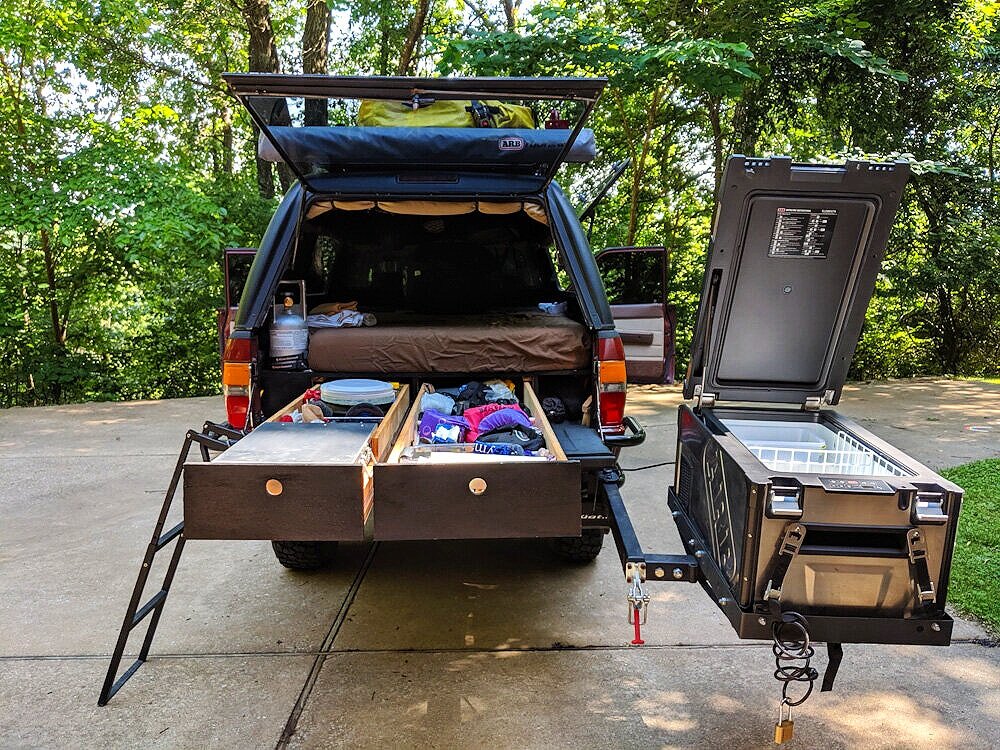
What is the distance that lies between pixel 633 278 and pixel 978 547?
2.80m

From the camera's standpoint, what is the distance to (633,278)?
17.9 feet

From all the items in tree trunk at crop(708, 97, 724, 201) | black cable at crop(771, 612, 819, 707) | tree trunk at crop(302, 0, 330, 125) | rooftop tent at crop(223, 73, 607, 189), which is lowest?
black cable at crop(771, 612, 819, 707)

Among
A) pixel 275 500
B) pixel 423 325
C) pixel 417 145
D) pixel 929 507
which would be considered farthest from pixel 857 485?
pixel 417 145

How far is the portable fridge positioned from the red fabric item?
0.79 meters

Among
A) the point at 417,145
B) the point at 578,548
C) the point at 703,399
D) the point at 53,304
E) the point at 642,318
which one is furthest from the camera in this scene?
the point at 53,304

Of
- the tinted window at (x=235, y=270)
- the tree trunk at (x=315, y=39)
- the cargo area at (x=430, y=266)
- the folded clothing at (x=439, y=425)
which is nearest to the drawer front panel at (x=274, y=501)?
the folded clothing at (x=439, y=425)

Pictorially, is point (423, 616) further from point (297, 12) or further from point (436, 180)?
point (297, 12)

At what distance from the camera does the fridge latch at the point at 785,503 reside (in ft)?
6.57

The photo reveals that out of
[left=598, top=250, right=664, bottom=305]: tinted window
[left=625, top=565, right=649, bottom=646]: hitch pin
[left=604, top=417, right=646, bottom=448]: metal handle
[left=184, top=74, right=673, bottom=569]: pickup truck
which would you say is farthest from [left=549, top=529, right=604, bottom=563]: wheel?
[left=598, top=250, right=664, bottom=305]: tinted window

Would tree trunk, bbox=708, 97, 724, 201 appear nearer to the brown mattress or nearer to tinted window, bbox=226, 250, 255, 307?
tinted window, bbox=226, 250, 255, 307

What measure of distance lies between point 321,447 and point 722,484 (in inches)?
53.6

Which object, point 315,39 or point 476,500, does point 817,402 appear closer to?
point 476,500

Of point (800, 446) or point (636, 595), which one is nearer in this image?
point (636, 595)

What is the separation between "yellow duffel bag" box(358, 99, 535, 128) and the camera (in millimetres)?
4055
